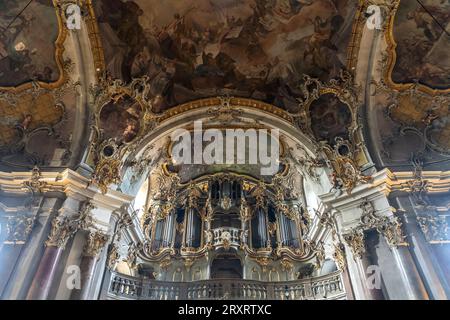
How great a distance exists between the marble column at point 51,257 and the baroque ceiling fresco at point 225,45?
5.93m

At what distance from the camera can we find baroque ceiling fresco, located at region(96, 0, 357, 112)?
11562 millimetres

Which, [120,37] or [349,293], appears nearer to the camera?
[349,293]

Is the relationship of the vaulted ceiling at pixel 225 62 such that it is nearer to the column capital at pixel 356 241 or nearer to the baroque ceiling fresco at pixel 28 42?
the baroque ceiling fresco at pixel 28 42

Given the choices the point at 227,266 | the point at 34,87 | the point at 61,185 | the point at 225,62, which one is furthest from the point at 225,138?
the point at 34,87

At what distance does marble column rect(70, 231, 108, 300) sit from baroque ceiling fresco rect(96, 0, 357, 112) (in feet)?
19.7

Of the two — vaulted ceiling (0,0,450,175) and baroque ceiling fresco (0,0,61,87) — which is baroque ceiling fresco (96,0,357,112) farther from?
baroque ceiling fresco (0,0,61,87)

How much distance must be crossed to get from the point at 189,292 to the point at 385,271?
658 centimetres

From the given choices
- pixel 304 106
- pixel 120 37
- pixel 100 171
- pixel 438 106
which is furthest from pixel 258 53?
pixel 100 171

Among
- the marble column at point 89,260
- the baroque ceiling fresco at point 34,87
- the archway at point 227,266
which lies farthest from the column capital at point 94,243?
the archway at point 227,266

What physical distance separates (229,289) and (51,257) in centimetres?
600

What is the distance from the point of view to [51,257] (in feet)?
26.8

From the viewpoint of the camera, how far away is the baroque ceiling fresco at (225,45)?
455 inches

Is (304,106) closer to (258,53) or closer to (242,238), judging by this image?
(258,53)

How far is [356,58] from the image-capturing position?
37.2 ft
